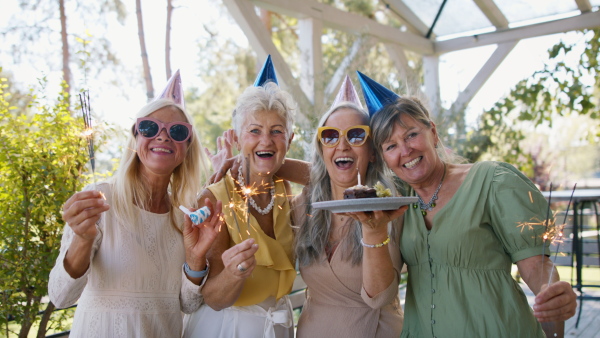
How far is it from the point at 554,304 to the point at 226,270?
1.38 m

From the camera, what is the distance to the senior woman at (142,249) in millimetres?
2324

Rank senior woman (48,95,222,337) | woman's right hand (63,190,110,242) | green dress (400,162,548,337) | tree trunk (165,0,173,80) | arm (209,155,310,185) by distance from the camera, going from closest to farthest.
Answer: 1. woman's right hand (63,190,110,242)
2. green dress (400,162,548,337)
3. senior woman (48,95,222,337)
4. arm (209,155,310,185)
5. tree trunk (165,0,173,80)

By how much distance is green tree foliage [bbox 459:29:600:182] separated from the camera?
6.93 meters

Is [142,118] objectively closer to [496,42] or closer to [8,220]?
[8,220]

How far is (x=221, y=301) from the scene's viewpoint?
98.2 inches

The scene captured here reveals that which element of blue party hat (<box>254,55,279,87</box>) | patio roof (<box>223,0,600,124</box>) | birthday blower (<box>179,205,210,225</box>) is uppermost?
patio roof (<box>223,0,600,124</box>)

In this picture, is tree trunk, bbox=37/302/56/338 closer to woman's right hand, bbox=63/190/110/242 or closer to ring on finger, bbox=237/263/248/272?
woman's right hand, bbox=63/190/110/242

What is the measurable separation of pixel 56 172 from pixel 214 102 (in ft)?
48.5

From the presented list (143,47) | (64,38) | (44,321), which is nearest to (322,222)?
(44,321)

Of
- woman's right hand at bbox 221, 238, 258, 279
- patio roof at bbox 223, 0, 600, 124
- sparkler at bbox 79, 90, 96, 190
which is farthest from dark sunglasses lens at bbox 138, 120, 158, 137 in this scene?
patio roof at bbox 223, 0, 600, 124

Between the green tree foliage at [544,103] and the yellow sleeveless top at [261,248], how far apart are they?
17.0 ft

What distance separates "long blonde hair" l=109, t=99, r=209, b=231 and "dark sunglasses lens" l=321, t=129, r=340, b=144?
0.66 meters

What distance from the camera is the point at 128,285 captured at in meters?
2.40

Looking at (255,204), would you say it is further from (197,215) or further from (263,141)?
(197,215)
